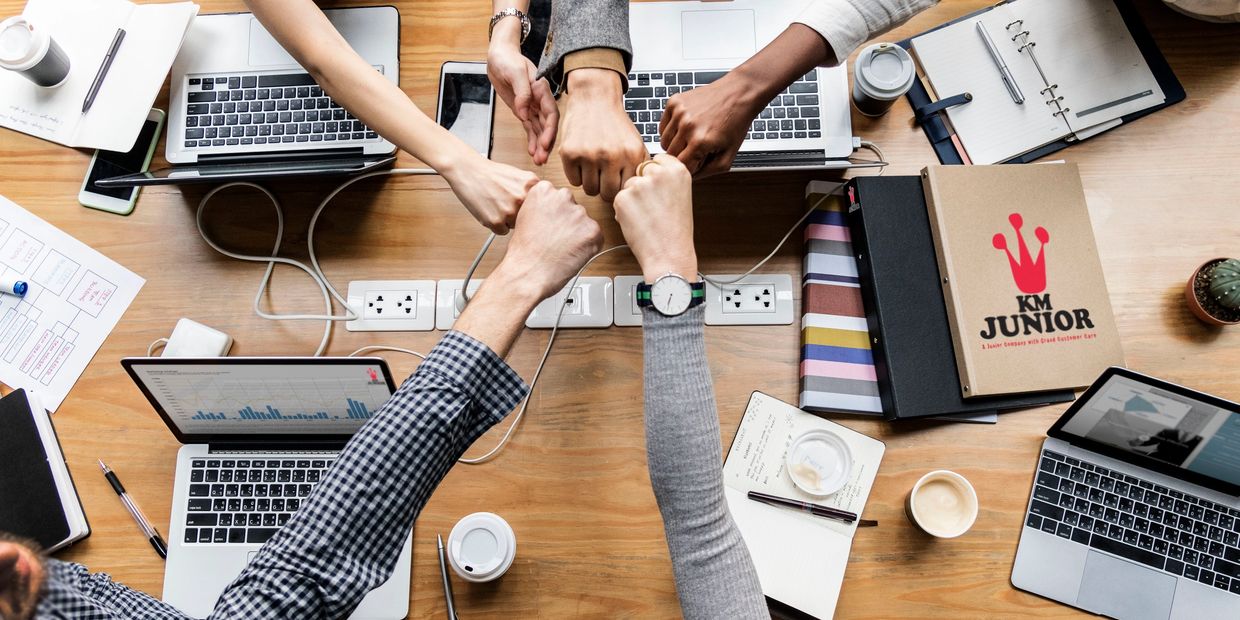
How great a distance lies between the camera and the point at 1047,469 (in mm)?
1070

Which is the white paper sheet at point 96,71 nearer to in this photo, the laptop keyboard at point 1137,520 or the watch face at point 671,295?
the watch face at point 671,295

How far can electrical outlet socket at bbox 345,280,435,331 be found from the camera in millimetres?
1133

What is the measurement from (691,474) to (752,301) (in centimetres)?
39

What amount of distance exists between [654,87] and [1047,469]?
31.7 inches

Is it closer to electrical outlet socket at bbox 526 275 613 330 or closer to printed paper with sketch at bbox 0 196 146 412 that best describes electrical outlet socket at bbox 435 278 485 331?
electrical outlet socket at bbox 526 275 613 330

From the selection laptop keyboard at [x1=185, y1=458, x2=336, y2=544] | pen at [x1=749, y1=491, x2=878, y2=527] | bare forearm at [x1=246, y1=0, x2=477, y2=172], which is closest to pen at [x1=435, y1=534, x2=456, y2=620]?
laptop keyboard at [x1=185, y1=458, x2=336, y2=544]

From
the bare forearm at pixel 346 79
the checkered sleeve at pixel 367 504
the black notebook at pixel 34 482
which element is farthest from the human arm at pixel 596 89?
the black notebook at pixel 34 482

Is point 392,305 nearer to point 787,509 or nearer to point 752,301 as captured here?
point 752,301

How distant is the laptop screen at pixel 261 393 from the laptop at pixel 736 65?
1.76 ft

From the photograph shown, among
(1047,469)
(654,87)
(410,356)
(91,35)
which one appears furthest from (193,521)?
(1047,469)

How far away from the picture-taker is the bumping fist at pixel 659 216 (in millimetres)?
893

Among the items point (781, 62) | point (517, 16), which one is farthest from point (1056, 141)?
point (517, 16)

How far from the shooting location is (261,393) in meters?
0.98

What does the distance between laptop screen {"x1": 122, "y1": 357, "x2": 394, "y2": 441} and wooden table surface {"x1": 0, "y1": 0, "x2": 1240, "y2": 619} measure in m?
0.12
